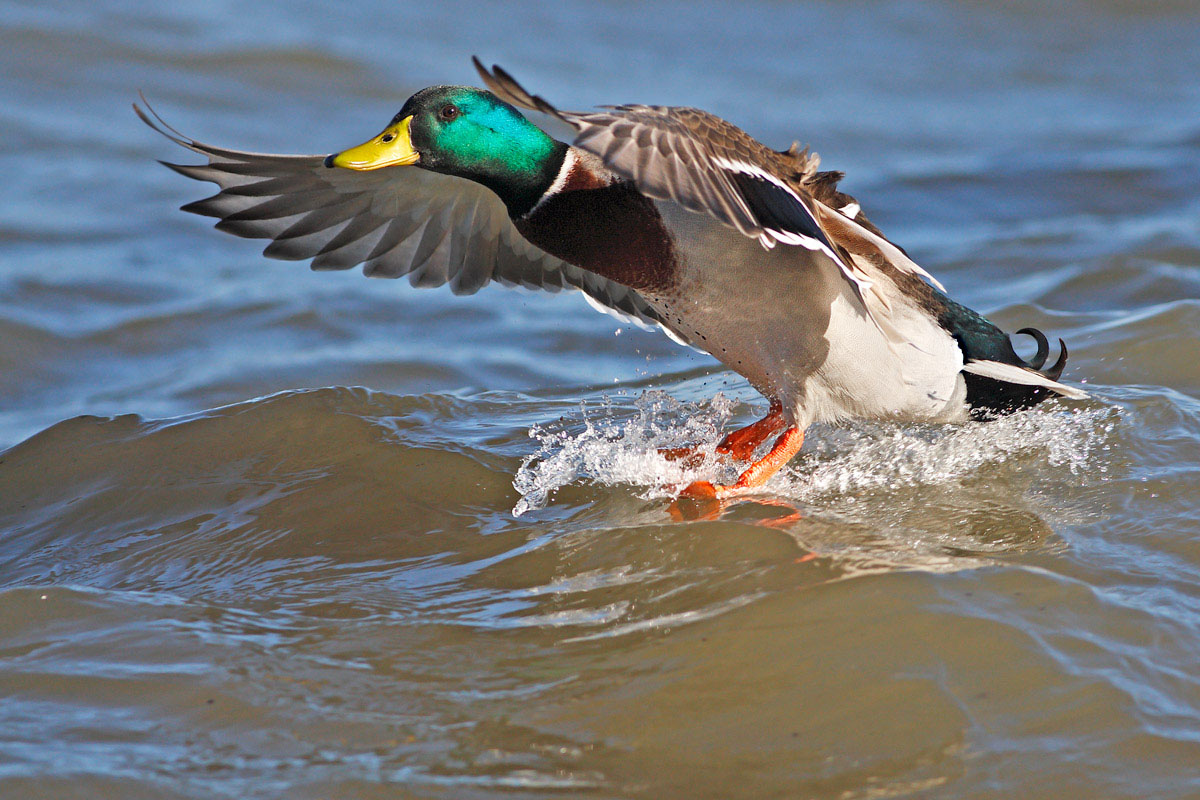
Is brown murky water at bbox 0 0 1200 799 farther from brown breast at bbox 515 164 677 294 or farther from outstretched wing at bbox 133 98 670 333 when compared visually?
brown breast at bbox 515 164 677 294

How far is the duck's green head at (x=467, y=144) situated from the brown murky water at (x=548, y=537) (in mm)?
1120

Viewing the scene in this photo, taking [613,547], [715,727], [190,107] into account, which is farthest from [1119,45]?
[715,727]

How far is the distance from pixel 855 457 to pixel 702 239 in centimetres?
115

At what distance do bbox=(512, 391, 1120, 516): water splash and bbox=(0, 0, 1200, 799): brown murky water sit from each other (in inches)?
0.7

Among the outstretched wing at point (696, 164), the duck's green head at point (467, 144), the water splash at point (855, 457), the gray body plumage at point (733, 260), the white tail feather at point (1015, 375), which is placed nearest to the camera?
the outstretched wing at point (696, 164)

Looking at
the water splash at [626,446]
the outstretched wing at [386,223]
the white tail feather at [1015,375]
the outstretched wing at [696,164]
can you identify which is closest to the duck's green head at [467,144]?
the outstretched wing at [696,164]

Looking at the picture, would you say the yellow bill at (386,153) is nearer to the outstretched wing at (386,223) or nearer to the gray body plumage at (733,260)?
the gray body plumage at (733,260)

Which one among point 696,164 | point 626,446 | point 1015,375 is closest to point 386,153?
point 696,164

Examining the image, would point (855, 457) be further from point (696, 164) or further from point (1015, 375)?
point (696, 164)

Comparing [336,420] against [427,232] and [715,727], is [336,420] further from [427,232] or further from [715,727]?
[715,727]

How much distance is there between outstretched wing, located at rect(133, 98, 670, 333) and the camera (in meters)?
4.25

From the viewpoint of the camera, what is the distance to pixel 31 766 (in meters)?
2.54

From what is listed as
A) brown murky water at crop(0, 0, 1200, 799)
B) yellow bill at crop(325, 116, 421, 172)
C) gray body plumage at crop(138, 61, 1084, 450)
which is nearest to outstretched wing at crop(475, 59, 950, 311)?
gray body plumage at crop(138, 61, 1084, 450)

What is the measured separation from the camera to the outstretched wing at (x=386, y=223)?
167 inches
